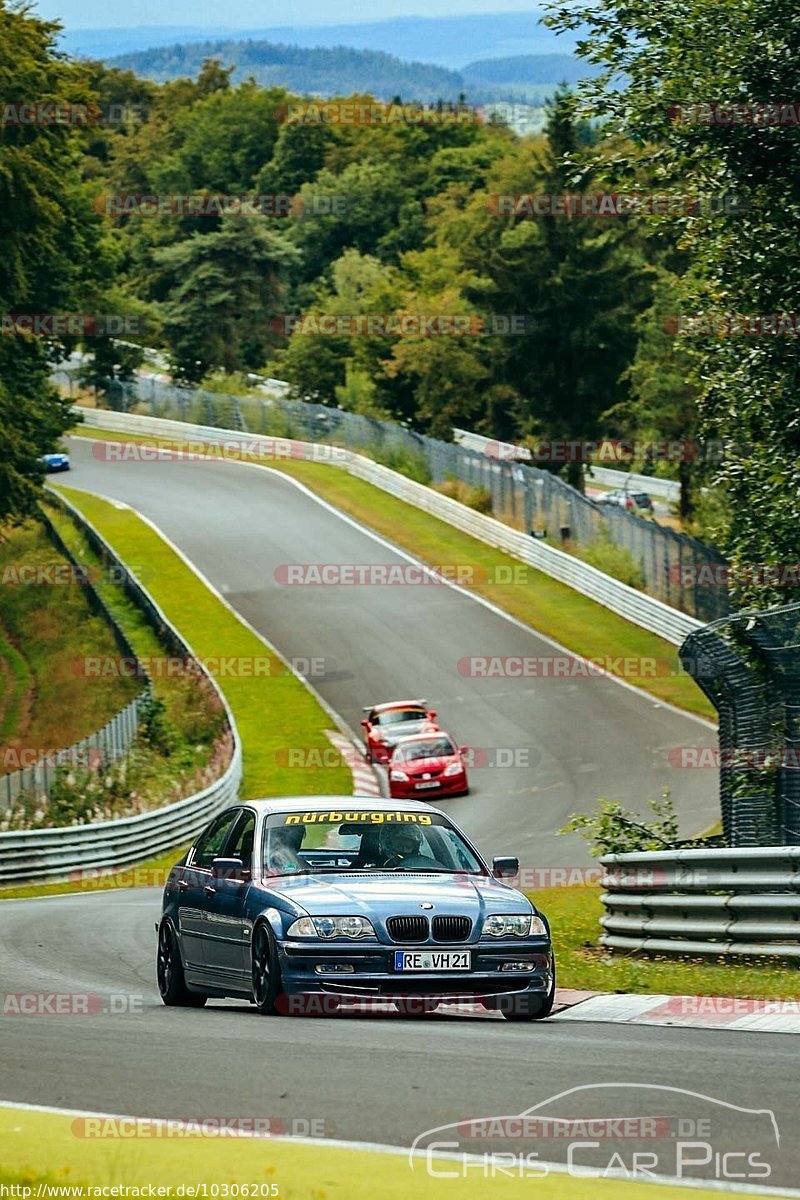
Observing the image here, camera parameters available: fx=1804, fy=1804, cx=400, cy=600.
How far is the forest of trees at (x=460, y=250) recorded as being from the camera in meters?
20.8

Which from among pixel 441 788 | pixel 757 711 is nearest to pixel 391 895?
pixel 757 711

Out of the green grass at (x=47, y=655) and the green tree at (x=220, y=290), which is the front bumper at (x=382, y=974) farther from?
the green tree at (x=220, y=290)

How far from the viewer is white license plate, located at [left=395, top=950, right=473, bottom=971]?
33.7 ft

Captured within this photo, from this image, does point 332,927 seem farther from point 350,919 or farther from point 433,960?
point 433,960

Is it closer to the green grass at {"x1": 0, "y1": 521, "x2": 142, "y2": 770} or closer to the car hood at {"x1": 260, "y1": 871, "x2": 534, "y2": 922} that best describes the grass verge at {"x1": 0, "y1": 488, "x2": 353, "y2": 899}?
the green grass at {"x1": 0, "y1": 521, "x2": 142, "y2": 770}

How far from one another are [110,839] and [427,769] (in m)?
7.61

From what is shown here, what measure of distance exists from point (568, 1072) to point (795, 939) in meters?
5.01

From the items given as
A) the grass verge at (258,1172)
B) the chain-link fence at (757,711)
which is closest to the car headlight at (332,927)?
the grass verge at (258,1172)

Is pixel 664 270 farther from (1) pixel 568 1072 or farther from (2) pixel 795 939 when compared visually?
(1) pixel 568 1072

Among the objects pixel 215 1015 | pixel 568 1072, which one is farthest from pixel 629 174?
pixel 568 1072

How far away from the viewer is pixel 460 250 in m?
76.1

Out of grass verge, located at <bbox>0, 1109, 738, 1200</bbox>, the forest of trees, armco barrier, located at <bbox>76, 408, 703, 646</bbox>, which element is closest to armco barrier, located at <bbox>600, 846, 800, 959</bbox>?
grass verge, located at <bbox>0, 1109, 738, 1200</bbox>

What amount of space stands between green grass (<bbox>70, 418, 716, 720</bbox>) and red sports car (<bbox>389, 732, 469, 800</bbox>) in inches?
308

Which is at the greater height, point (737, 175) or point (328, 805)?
point (737, 175)
